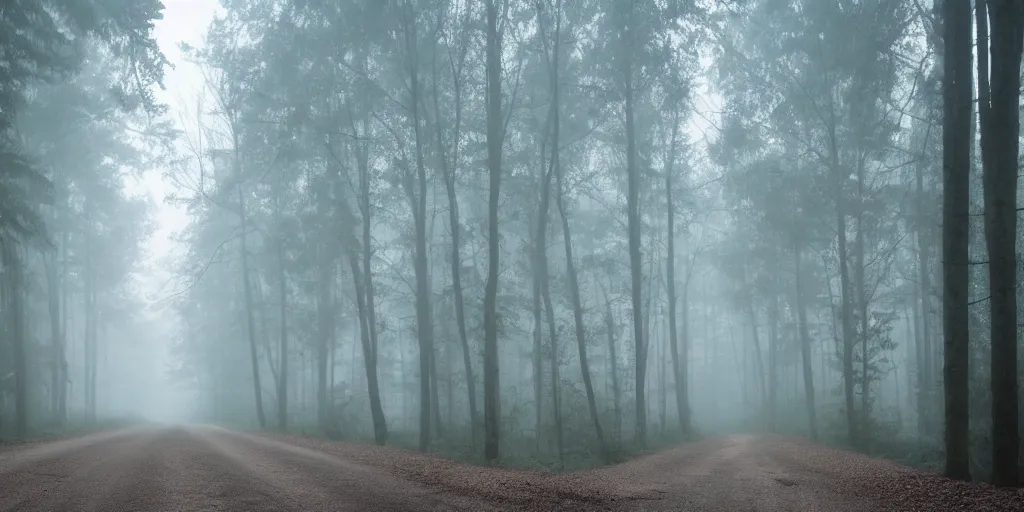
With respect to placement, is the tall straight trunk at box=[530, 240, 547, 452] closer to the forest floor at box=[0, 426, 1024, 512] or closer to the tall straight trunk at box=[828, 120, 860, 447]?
the tall straight trunk at box=[828, 120, 860, 447]

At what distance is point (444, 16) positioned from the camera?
57.5 feet

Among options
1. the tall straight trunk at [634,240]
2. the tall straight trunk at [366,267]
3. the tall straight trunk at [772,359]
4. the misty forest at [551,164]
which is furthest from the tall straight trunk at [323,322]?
the tall straight trunk at [772,359]

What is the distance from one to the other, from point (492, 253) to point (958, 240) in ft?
29.9

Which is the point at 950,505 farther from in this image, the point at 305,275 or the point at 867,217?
the point at 305,275

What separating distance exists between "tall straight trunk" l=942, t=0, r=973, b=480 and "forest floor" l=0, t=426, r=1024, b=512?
1.00m

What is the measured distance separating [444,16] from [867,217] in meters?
14.9

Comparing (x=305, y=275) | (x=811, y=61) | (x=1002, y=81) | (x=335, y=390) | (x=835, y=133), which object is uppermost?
(x=811, y=61)

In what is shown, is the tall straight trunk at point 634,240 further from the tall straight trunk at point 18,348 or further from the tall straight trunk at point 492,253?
the tall straight trunk at point 18,348

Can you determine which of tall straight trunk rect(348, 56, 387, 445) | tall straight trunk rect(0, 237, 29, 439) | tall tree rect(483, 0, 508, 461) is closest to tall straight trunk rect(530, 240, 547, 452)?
tall tree rect(483, 0, 508, 461)

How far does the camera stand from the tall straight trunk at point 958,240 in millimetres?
10301

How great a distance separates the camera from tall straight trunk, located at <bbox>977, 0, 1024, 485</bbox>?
9.87m

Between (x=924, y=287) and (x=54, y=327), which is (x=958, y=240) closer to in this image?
(x=924, y=287)

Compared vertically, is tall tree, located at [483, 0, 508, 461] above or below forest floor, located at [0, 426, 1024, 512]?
above

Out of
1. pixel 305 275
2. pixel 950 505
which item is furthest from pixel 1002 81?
pixel 305 275
